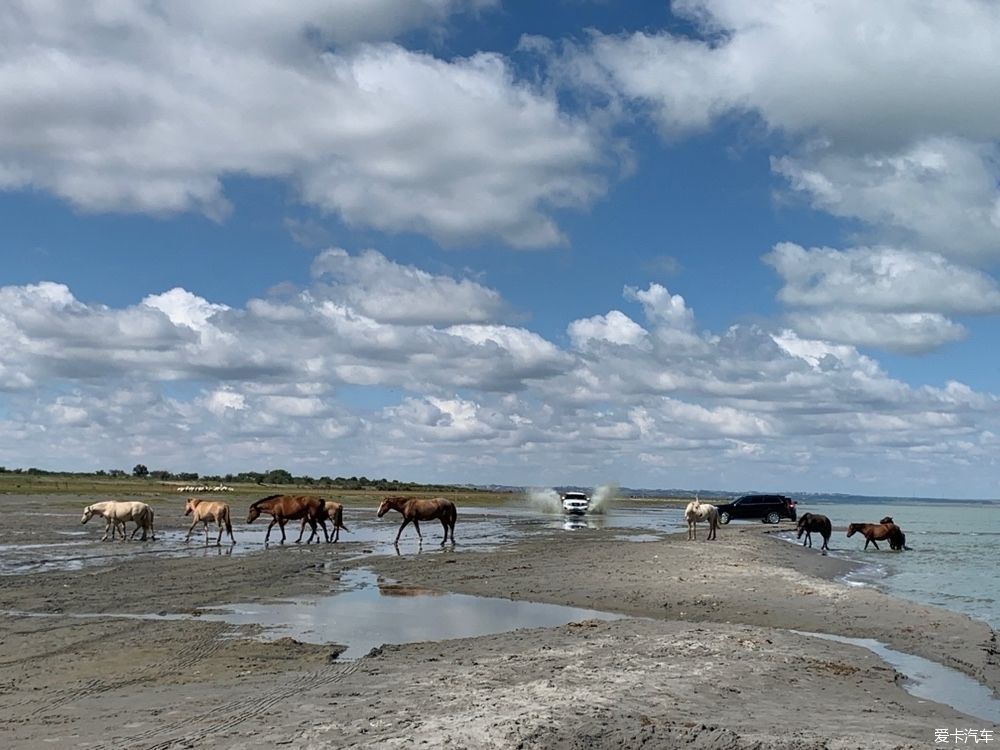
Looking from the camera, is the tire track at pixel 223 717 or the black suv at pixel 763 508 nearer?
the tire track at pixel 223 717

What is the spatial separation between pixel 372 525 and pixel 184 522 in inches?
345

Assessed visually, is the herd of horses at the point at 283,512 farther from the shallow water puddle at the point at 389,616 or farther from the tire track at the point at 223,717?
the tire track at the point at 223,717

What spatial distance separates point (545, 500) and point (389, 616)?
2575 inches

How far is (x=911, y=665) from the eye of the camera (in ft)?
A: 40.8

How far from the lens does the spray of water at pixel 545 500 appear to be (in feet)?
255

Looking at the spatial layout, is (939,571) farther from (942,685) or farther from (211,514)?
(211,514)

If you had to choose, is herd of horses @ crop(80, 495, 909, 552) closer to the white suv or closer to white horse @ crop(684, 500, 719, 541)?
white horse @ crop(684, 500, 719, 541)

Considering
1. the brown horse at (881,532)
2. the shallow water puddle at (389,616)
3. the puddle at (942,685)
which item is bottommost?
the puddle at (942,685)

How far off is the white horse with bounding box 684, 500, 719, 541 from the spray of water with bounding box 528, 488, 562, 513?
38859mm

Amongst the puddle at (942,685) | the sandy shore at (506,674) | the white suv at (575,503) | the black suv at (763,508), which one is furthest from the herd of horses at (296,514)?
the white suv at (575,503)

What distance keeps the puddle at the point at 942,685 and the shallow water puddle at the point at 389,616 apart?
4797 mm

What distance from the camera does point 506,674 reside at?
10.4 m

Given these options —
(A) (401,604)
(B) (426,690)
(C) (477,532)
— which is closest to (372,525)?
(C) (477,532)

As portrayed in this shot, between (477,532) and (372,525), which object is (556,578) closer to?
(477,532)
